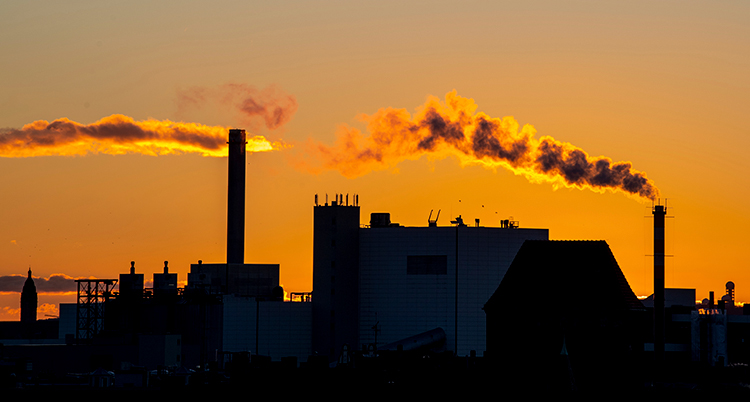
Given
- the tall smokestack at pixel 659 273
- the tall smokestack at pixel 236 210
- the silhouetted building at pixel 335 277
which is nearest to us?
the tall smokestack at pixel 659 273

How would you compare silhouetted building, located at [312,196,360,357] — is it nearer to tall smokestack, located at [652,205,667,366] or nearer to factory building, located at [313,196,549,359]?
factory building, located at [313,196,549,359]

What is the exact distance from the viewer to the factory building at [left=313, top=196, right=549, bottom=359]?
135 m

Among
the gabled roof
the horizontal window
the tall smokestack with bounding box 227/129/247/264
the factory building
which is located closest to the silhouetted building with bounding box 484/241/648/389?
the gabled roof

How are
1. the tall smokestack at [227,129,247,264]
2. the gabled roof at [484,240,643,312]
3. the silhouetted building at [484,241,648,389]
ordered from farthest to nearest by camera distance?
the tall smokestack at [227,129,247,264] → the gabled roof at [484,240,643,312] → the silhouetted building at [484,241,648,389]

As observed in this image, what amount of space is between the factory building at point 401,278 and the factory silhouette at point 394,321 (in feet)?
0.49

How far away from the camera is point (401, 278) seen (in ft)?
451

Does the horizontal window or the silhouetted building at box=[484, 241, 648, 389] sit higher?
the horizontal window

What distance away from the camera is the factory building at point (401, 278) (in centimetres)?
13488

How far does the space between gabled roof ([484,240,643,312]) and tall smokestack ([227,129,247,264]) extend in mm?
62894

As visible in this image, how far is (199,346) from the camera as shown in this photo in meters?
131

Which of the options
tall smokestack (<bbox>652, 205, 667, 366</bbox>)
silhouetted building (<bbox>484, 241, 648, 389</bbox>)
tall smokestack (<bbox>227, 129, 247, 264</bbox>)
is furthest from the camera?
tall smokestack (<bbox>227, 129, 247, 264</bbox>)

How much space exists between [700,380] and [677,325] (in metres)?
37.3

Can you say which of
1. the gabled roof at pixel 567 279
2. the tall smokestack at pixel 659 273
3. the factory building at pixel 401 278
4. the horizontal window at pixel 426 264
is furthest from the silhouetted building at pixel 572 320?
the horizontal window at pixel 426 264

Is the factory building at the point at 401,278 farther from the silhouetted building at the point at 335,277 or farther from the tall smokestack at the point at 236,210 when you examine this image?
the tall smokestack at the point at 236,210
